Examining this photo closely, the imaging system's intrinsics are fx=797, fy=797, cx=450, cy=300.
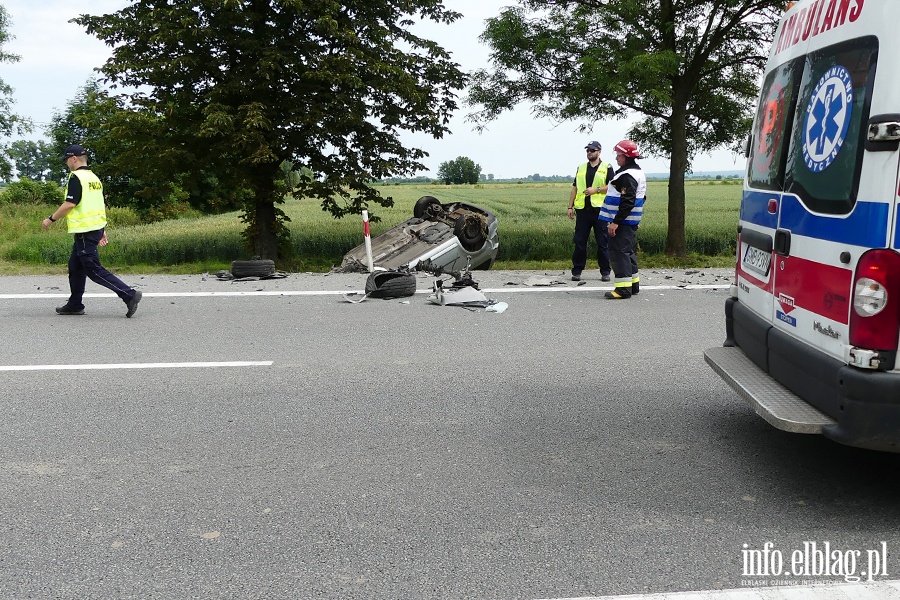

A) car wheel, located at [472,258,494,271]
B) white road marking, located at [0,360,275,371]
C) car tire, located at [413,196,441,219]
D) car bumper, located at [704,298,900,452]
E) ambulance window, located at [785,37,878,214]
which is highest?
ambulance window, located at [785,37,878,214]

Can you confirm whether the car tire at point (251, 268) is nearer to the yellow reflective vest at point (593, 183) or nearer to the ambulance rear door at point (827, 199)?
the yellow reflective vest at point (593, 183)

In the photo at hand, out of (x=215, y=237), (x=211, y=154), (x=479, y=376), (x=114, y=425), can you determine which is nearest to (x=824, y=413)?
(x=479, y=376)

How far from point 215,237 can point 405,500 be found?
14825 millimetres

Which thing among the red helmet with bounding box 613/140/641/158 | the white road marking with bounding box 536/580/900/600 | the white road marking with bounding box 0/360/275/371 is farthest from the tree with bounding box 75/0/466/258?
the white road marking with bounding box 536/580/900/600

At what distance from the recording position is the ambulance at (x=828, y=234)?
3.24 meters

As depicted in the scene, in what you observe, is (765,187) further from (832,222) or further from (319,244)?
(319,244)

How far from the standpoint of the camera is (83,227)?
812 centimetres

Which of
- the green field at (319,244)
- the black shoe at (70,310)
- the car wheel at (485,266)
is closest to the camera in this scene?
the black shoe at (70,310)

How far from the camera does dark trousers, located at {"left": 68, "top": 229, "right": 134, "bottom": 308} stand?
26.8 feet

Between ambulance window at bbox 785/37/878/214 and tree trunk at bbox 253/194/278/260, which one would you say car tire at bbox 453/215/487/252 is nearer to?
tree trunk at bbox 253/194/278/260

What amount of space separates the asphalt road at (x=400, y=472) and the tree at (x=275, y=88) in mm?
7958

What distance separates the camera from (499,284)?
35.3 feet

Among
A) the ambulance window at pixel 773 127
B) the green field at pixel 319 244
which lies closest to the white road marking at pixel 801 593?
the ambulance window at pixel 773 127

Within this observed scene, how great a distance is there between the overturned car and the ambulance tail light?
27.9 ft
